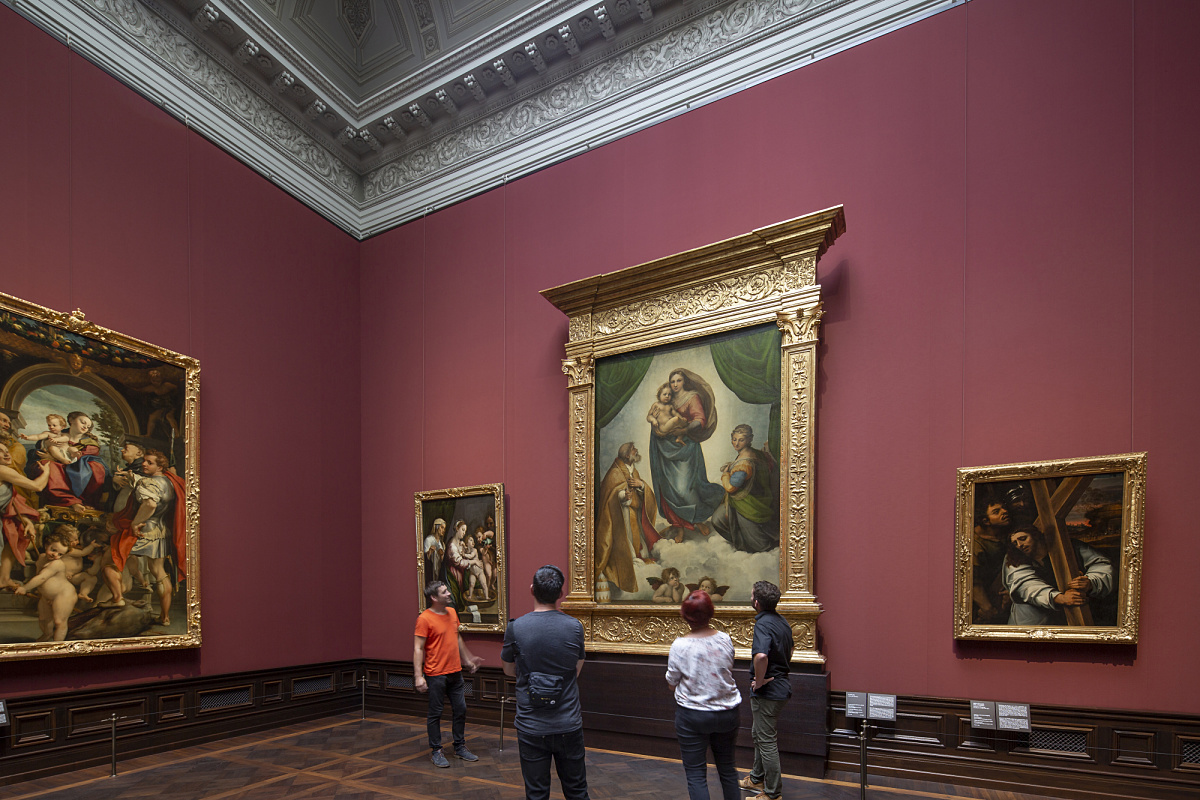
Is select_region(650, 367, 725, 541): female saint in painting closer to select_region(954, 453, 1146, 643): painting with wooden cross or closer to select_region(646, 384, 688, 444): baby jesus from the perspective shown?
select_region(646, 384, 688, 444): baby jesus

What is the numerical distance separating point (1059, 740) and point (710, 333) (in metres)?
4.70

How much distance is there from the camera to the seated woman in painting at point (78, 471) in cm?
709

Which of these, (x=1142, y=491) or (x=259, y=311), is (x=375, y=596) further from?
(x=1142, y=491)

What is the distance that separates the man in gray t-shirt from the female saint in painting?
3533 millimetres

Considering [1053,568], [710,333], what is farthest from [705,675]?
[710,333]

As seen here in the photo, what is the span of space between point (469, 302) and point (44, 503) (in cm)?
536

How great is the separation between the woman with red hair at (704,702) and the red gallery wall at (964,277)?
2.97 meters

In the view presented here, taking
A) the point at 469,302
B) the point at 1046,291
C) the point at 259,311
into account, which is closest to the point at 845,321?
the point at 1046,291

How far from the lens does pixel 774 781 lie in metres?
5.72

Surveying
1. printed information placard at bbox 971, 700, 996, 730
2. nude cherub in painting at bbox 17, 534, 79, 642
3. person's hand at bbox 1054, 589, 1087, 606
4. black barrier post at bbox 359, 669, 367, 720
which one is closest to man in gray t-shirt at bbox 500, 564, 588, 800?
printed information placard at bbox 971, 700, 996, 730

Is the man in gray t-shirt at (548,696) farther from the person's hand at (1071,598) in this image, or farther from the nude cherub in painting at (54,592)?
the nude cherub in painting at (54,592)

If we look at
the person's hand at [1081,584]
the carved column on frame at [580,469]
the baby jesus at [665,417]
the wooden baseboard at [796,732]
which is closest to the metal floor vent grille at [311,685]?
the wooden baseboard at [796,732]

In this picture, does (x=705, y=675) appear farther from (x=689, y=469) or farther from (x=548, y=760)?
(x=689, y=469)

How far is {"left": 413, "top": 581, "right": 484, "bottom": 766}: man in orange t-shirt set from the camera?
23.7 ft
